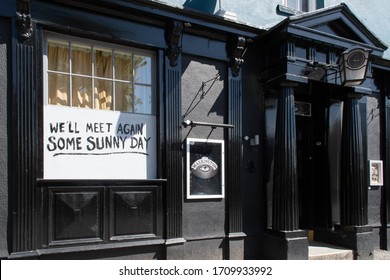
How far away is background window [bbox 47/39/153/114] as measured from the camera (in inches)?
215

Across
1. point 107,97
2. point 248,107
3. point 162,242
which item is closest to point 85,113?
point 107,97

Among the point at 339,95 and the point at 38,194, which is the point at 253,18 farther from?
the point at 38,194

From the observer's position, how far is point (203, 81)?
21.1ft

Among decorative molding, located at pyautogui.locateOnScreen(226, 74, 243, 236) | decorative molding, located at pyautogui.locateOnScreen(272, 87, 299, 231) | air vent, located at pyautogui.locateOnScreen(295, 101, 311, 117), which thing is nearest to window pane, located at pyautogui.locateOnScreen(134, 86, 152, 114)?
decorative molding, located at pyautogui.locateOnScreen(226, 74, 243, 236)

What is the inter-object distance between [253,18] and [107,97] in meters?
3.44

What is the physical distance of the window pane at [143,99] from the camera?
604cm

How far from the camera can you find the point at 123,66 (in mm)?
5996

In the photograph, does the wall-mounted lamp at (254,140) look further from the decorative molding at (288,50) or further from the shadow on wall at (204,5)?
the shadow on wall at (204,5)

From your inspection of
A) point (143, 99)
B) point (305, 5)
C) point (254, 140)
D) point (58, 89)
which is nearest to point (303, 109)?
point (254, 140)

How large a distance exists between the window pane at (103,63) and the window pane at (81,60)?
0.12 m

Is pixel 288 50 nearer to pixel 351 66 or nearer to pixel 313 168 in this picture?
pixel 351 66

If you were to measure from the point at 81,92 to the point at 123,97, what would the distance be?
701 mm

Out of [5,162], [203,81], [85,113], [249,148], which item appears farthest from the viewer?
[249,148]

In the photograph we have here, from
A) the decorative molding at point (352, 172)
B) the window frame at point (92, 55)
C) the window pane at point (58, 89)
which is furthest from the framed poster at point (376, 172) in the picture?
the window pane at point (58, 89)
